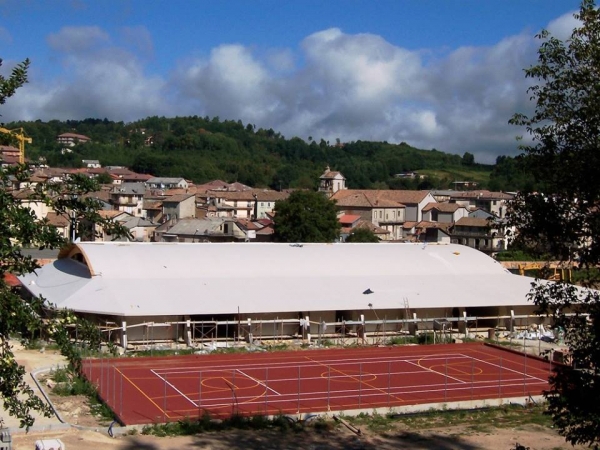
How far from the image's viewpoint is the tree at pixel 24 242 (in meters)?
9.07

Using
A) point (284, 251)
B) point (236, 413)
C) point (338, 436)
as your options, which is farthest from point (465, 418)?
point (284, 251)

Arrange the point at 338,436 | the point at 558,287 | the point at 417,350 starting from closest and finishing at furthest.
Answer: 1. the point at 558,287
2. the point at 338,436
3. the point at 417,350

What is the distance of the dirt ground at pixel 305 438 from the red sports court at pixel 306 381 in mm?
1133

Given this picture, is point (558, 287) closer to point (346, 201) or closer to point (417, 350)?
point (417, 350)

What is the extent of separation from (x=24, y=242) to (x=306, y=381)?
1610cm

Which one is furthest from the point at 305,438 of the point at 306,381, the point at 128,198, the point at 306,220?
the point at 128,198

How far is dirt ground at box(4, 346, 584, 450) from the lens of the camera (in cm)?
1777

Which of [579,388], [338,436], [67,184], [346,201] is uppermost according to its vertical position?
[346,201]

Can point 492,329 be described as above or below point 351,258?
below

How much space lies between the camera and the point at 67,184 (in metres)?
9.48

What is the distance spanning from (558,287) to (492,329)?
23.0 meters

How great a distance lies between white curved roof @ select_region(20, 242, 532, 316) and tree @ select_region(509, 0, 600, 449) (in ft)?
65.9

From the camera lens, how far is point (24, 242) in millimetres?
9250

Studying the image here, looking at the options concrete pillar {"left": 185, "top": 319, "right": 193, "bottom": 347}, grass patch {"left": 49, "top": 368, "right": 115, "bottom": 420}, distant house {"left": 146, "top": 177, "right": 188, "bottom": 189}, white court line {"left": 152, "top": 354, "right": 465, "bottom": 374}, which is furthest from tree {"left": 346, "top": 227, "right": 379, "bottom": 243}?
distant house {"left": 146, "top": 177, "right": 188, "bottom": 189}
